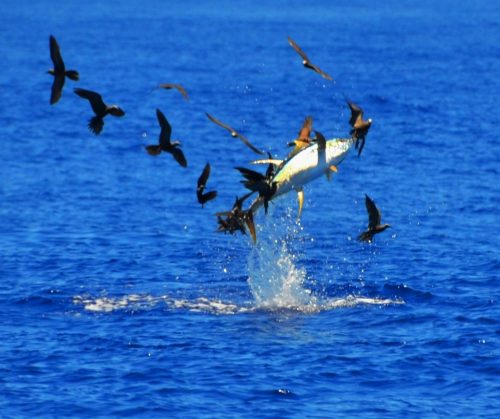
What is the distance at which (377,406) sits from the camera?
25406 millimetres

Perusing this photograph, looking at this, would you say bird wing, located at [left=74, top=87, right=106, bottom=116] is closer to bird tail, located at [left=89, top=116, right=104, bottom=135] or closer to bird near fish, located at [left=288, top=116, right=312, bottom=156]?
bird tail, located at [left=89, top=116, right=104, bottom=135]

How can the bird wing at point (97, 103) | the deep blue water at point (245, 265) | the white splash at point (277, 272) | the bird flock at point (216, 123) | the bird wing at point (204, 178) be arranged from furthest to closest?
the white splash at point (277, 272)
the deep blue water at point (245, 265)
the bird wing at point (204, 178)
the bird wing at point (97, 103)
the bird flock at point (216, 123)

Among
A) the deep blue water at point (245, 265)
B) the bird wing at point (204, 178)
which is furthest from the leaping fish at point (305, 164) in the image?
the deep blue water at point (245, 265)

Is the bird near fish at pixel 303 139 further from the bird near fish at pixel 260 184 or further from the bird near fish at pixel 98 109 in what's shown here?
the bird near fish at pixel 98 109

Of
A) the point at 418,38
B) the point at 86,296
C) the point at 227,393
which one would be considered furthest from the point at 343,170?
the point at 418,38

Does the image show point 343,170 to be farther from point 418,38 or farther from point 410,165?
point 418,38

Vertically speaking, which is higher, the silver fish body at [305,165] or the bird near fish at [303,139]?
the bird near fish at [303,139]

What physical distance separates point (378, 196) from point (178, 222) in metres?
8.33

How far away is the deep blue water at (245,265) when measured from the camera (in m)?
26.6

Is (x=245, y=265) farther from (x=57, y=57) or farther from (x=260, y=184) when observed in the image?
(x=57, y=57)

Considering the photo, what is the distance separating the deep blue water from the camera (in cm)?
2661

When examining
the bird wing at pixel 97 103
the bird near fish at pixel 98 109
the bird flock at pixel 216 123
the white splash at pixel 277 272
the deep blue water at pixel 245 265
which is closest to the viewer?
the bird flock at pixel 216 123

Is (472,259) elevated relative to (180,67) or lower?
elevated

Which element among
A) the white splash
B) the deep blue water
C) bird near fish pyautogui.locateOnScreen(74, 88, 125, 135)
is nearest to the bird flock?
bird near fish pyautogui.locateOnScreen(74, 88, 125, 135)
